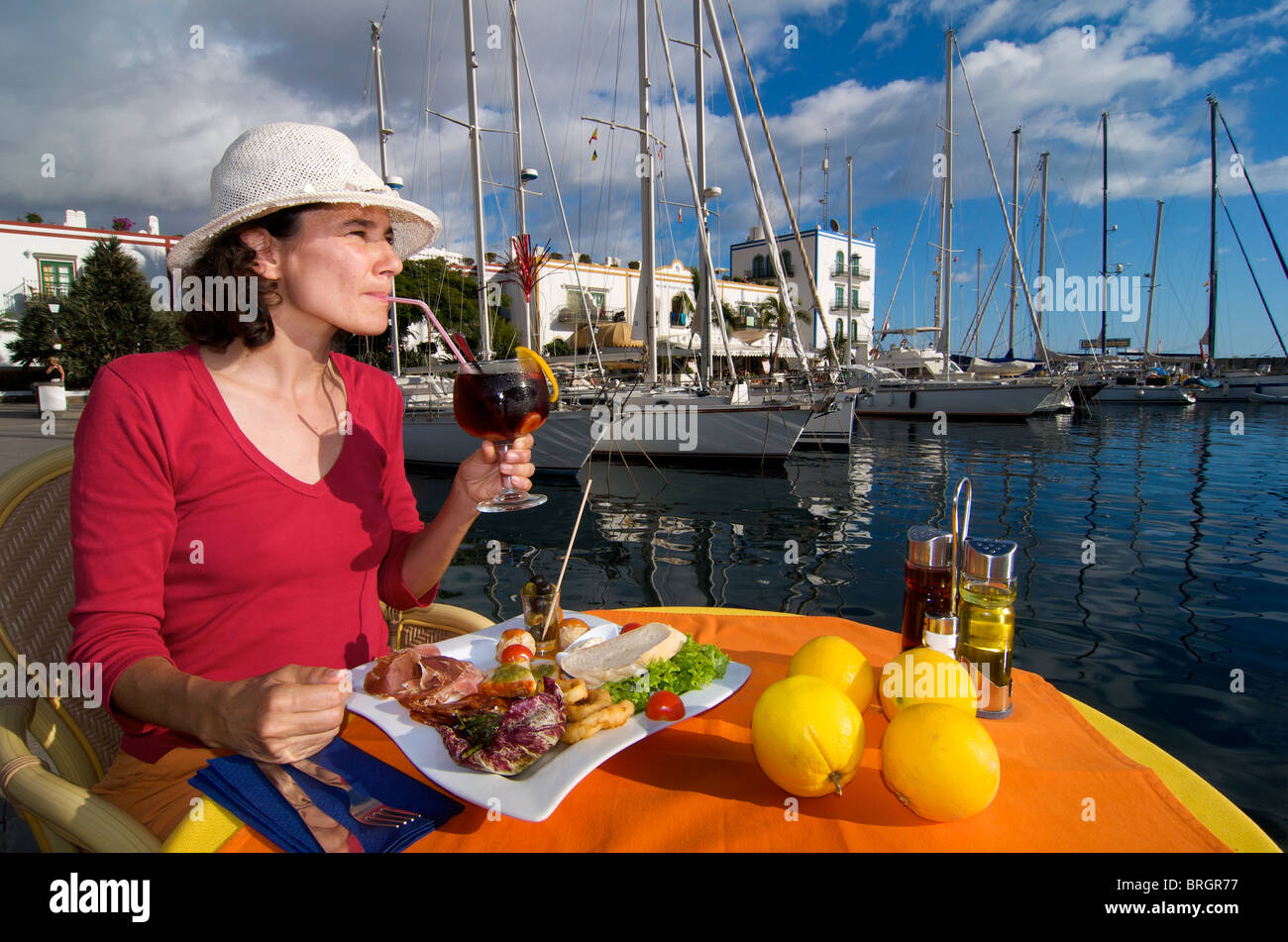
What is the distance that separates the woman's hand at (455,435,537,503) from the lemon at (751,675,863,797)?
0.83m

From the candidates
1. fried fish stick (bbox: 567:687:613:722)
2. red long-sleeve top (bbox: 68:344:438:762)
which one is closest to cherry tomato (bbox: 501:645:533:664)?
fried fish stick (bbox: 567:687:613:722)

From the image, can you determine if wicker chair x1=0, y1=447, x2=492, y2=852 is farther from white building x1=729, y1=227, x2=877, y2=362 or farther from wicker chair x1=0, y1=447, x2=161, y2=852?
white building x1=729, y1=227, x2=877, y2=362

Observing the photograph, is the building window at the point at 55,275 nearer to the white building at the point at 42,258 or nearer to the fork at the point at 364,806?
the white building at the point at 42,258

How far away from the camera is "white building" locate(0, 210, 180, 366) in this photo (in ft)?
95.5

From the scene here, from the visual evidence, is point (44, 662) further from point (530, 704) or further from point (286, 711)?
point (530, 704)

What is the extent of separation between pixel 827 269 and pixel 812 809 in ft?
177

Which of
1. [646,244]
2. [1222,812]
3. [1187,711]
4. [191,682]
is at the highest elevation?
[646,244]

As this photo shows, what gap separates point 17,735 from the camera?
1.18 metres

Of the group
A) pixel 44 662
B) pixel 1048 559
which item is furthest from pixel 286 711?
pixel 1048 559

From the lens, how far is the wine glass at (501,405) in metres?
1.49

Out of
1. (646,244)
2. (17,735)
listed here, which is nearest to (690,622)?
(17,735)

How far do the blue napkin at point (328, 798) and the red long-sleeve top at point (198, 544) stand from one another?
0.97ft

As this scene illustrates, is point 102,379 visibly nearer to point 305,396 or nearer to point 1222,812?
point 305,396
